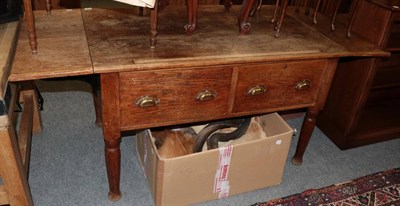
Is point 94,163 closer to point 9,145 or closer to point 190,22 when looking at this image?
point 9,145

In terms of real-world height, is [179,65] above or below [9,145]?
above

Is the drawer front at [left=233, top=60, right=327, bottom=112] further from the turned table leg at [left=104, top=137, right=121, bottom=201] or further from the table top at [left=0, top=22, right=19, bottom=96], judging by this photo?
the table top at [left=0, top=22, right=19, bottom=96]

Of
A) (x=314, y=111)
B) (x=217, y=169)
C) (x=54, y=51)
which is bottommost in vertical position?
(x=217, y=169)

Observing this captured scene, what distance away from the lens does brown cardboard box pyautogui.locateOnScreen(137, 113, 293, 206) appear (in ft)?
4.94

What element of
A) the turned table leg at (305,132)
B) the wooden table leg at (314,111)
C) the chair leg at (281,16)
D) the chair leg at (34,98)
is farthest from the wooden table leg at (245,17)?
the chair leg at (34,98)

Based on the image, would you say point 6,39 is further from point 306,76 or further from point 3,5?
point 306,76

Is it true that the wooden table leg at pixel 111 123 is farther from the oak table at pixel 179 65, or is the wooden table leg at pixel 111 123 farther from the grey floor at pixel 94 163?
the grey floor at pixel 94 163

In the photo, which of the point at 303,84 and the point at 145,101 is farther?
the point at 303,84

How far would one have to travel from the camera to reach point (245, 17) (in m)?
1.53

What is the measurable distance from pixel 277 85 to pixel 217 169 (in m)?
0.46

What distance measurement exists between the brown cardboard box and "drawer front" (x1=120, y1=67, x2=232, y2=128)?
0.58 feet

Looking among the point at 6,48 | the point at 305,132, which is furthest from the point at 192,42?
the point at 305,132

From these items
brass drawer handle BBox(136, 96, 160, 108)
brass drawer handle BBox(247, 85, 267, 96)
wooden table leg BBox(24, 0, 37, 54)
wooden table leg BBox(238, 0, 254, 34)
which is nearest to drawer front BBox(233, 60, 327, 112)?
brass drawer handle BBox(247, 85, 267, 96)

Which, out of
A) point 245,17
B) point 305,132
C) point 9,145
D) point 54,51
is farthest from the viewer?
point 305,132
